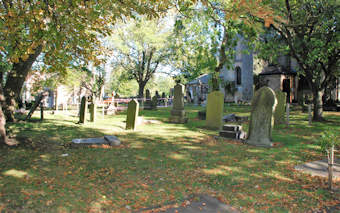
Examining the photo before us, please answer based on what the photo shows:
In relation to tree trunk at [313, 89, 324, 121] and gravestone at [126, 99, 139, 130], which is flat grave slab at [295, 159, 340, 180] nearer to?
gravestone at [126, 99, 139, 130]

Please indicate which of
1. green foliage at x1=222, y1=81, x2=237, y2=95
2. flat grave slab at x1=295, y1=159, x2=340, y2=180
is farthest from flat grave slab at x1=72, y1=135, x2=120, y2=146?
green foliage at x1=222, y1=81, x2=237, y2=95

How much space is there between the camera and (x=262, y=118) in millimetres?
7477

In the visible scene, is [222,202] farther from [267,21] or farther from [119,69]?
[119,69]

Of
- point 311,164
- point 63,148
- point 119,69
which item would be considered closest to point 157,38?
point 119,69

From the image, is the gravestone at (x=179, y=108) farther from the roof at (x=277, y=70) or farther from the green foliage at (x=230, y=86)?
the green foliage at (x=230, y=86)

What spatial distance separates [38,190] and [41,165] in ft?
4.81

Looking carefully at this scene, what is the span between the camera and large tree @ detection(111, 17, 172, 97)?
26.2 m

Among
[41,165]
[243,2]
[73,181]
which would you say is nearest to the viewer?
[73,181]

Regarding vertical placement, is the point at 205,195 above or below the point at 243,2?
below

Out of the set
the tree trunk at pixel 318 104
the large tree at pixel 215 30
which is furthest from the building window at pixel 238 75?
the tree trunk at pixel 318 104

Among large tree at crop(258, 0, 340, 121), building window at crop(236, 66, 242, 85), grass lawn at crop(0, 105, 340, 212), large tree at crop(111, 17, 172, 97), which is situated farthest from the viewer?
building window at crop(236, 66, 242, 85)

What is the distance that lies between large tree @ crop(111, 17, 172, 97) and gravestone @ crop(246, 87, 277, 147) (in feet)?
65.6

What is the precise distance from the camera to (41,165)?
195 inches

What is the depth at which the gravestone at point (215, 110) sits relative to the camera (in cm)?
1063
